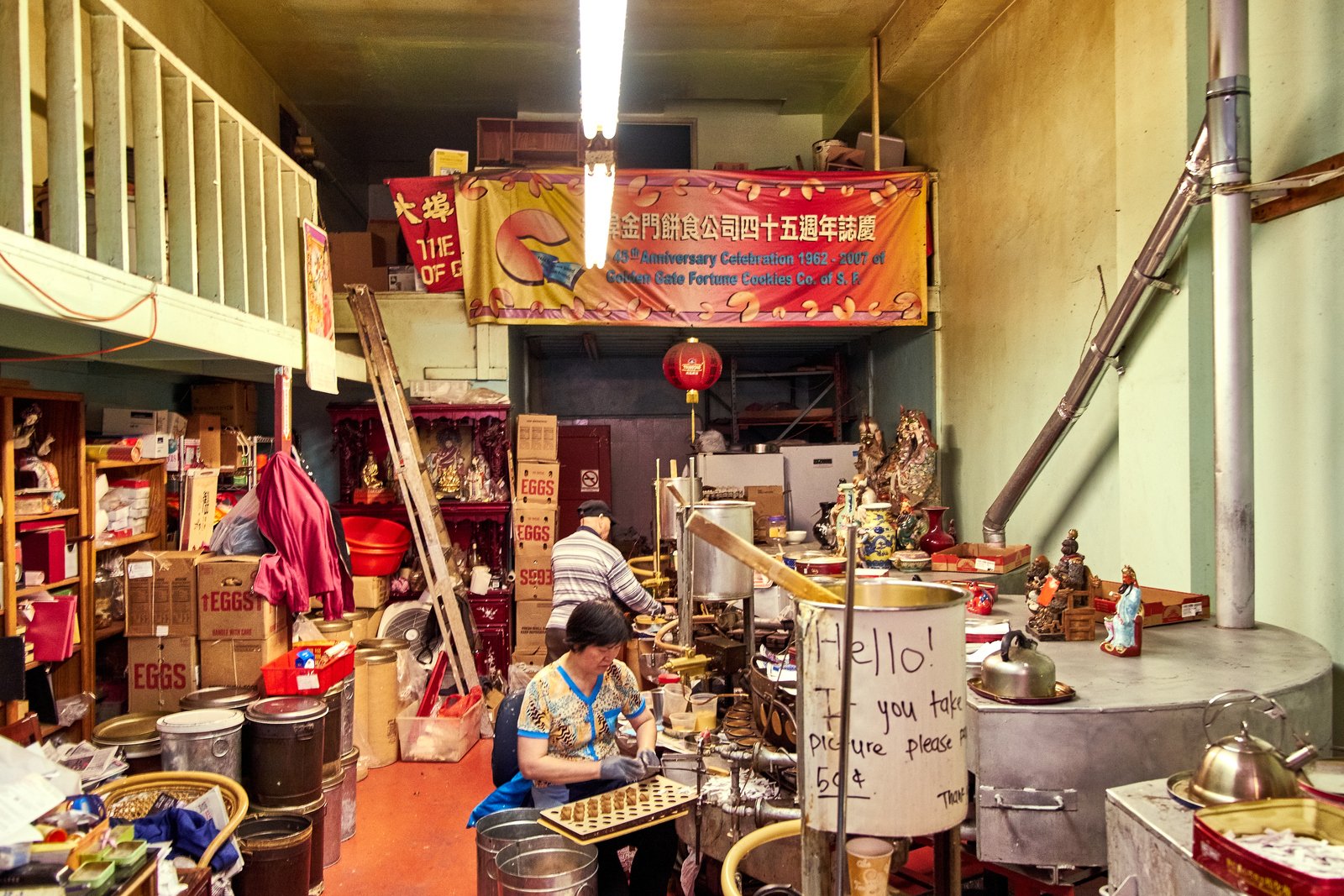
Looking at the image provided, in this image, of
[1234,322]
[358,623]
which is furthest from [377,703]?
[1234,322]

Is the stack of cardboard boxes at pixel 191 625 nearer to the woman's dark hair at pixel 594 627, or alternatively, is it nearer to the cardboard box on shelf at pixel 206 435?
the cardboard box on shelf at pixel 206 435

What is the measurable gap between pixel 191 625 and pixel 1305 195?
552 cm

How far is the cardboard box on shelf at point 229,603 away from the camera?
4.54 m

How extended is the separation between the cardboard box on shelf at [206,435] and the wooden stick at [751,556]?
6.21 m

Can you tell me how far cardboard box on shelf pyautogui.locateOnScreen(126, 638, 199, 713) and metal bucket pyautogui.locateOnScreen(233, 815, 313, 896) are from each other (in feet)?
3.87

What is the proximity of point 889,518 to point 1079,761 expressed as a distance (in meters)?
2.41

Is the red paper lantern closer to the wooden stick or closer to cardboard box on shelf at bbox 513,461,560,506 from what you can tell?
cardboard box on shelf at bbox 513,461,560,506

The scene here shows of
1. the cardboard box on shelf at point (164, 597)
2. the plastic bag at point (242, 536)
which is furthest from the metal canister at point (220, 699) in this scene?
the plastic bag at point (242, 536)

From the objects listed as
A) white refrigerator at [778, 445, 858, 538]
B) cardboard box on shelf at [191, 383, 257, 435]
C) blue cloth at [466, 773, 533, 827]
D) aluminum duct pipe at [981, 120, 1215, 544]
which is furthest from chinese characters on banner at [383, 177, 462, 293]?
blue cloth at [466, 773, 533, 827]

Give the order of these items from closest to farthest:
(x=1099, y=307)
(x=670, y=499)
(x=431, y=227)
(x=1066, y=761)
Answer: (x=1066, y=761)
(x=1099, y=307)
(x=670, y=499)
(x=431, y=227)

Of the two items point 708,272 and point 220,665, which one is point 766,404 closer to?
point 708,272

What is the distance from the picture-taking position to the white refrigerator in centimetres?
827

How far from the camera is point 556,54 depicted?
8.34 metres

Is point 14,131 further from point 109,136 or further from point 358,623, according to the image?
point 358,623
